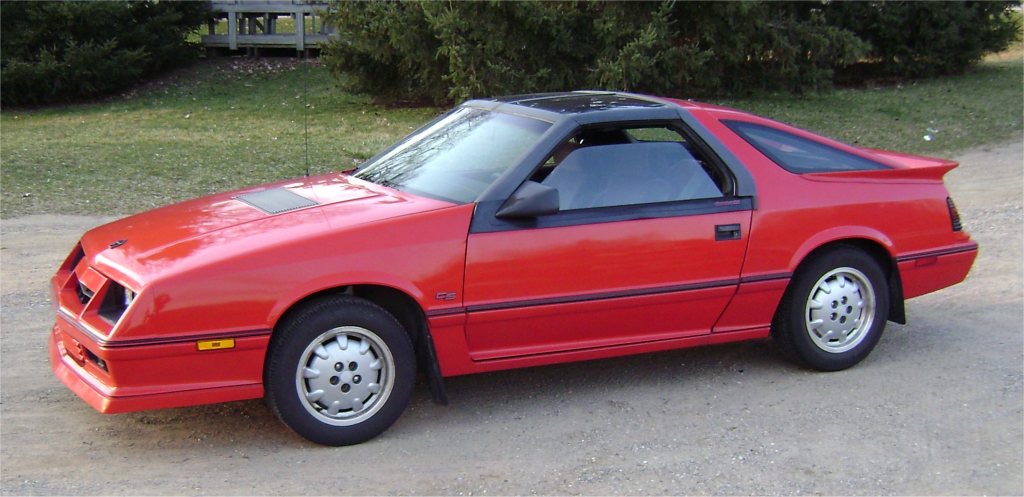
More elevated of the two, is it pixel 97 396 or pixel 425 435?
pixel 97 396

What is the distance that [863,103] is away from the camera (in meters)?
15.9

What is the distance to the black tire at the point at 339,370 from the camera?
3.98 meters

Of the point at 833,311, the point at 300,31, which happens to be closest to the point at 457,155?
the point at 833,311

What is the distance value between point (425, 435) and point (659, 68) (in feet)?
35.2

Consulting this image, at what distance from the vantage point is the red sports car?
3.91m

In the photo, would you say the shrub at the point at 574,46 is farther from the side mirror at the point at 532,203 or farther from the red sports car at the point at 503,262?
the side mirror at the point at 532,203

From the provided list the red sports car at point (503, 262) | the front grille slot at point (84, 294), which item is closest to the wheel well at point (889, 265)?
the red sports car at point (503, 262)

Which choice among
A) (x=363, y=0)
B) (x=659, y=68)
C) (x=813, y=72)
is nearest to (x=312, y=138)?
(x=363, y=0)

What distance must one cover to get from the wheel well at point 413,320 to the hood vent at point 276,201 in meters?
0.58

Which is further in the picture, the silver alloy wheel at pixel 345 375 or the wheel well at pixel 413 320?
the wheel well at pixel 413 320

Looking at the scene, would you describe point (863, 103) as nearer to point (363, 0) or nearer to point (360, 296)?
point (363, 0)

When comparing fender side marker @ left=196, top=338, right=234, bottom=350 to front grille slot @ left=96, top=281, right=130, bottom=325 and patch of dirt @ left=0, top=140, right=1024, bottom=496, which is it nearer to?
front grille slot @ left=96, top=281, right=130, bottom=325

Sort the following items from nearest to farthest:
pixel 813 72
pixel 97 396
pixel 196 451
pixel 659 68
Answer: pixel 97 396 → pixel 196 451 → pixel 659 68 → pixel 813 72

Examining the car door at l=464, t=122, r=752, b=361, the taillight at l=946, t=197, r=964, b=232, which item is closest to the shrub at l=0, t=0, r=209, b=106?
the car door at l=464, t=122, r=752, b=361
